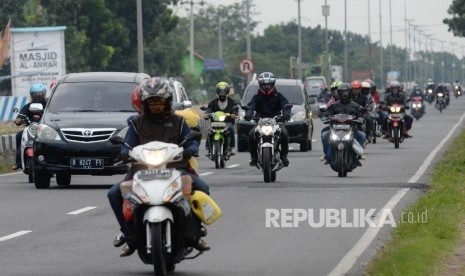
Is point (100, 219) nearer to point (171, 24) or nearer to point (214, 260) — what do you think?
point (214, 260)

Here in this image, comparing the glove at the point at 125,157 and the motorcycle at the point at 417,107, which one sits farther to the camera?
the motorcycle at the point at 417,107

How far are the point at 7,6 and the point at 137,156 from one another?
82.8m

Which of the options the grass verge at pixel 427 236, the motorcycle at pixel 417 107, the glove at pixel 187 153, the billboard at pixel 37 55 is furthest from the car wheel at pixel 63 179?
the motorcycle at pixel 417 107

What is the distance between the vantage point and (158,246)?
39.6 feet

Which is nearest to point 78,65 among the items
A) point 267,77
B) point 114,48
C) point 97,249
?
point 114,48

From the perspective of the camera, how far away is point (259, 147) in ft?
84.4

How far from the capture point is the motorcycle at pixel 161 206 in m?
12.1

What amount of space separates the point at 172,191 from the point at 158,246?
0.44 metres

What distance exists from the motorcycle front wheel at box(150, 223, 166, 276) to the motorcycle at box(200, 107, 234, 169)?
18918 millimetres

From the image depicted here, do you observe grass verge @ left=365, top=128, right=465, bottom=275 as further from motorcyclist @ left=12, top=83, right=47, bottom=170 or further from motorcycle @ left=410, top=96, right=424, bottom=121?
motorcycle @ left=410, top=96, right=424, bottom=121

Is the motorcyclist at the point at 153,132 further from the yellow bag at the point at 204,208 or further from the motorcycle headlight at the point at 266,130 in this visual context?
the motorcycle headlight at the point at 266,130

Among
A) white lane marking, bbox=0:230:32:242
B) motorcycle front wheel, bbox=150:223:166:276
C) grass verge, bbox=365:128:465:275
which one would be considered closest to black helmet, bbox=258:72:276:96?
grass verge, bbox=365:128:465:275

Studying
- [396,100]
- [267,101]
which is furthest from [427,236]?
[396,100]

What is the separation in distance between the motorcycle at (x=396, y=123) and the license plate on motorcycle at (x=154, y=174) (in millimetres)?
28620
